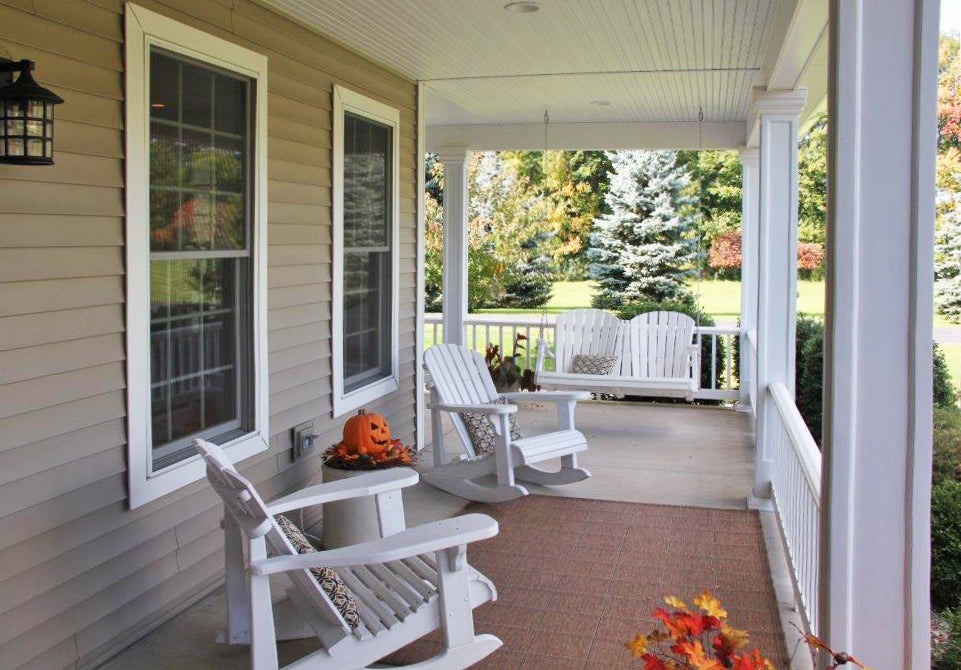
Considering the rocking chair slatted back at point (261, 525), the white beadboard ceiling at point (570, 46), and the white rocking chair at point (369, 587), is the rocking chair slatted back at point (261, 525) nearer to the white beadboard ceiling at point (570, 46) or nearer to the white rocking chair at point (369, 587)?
the white rocking chair at point (369, 587)

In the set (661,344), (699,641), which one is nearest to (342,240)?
(661,344)

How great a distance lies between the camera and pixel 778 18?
15.5ft

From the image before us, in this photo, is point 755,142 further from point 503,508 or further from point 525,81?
point 503,508

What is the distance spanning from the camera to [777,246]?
5.43 meters

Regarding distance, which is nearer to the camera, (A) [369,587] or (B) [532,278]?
(A) [369,587]

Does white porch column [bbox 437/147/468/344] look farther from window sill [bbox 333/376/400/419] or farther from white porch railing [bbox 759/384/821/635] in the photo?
white porch railing [bbox 759/384/821/635]

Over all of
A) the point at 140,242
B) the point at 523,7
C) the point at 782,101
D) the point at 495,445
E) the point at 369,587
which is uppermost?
the point at 523,7

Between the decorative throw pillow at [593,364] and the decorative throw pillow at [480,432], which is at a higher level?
the decorative throw pillow at [593,364]

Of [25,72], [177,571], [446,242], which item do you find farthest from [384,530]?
[446,242]

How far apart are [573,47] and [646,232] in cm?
1286

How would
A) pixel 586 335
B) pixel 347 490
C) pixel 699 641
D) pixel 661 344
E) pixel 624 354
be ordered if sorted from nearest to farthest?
pixel 699 641 → pixel 347 490 → pixel 661 344 → pixel 624 354 → pixel 586 335

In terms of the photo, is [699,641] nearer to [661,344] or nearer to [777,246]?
[777,246]

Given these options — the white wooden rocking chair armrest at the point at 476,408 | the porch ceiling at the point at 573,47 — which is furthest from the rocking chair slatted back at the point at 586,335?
the white wooden rocking chair armrest at the point at 476,408

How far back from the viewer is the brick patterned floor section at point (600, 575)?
3.71 metres
